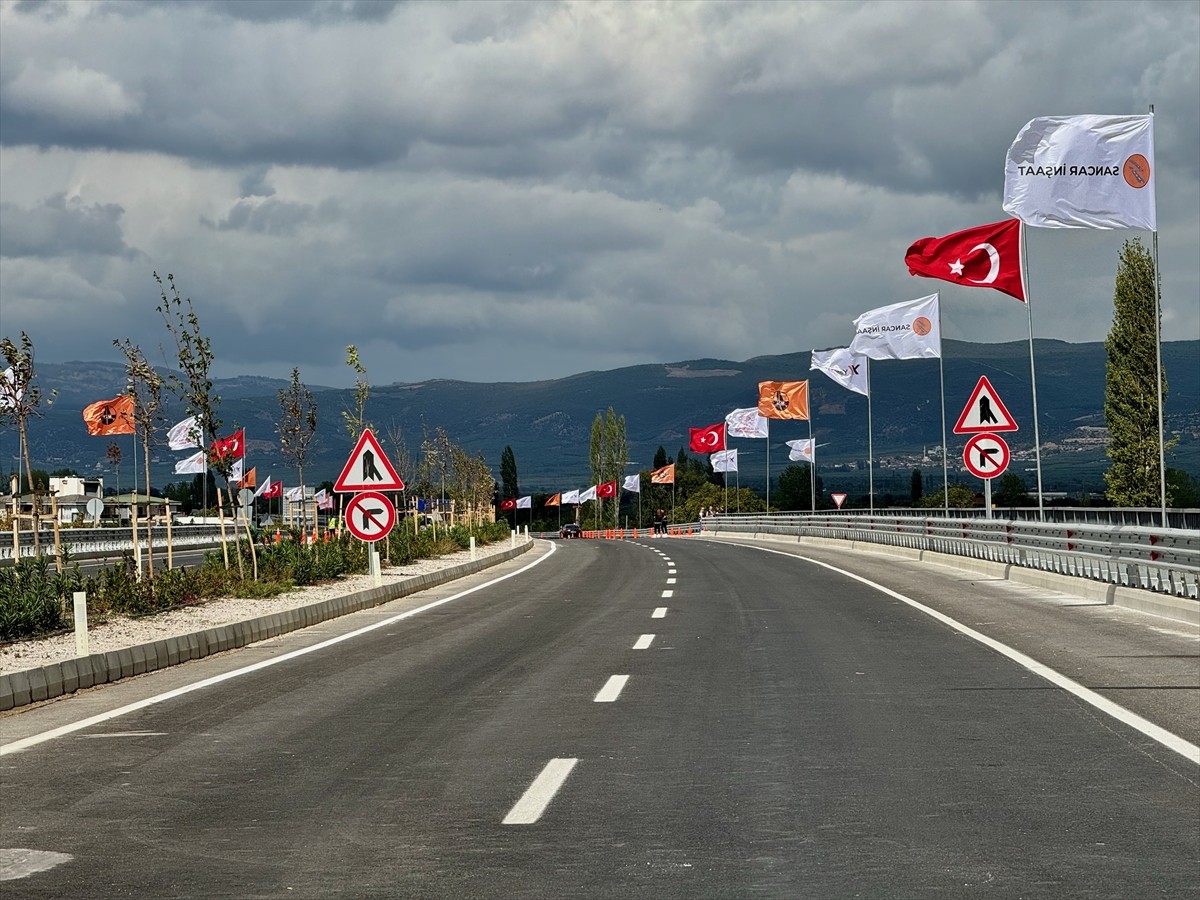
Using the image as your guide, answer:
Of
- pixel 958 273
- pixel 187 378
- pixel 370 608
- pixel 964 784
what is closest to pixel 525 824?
pixel 964 784

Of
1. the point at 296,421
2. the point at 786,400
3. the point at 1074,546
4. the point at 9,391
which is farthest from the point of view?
the point at 786,400

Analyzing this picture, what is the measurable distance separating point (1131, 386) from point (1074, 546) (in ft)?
201

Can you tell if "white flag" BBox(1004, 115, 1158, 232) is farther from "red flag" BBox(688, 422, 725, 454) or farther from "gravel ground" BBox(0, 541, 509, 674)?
"red flag" BBox(688, 422, 725, 454)

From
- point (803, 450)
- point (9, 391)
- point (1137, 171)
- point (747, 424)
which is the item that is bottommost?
point (803, 450)

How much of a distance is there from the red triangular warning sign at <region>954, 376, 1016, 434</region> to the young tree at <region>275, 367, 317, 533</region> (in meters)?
17.4

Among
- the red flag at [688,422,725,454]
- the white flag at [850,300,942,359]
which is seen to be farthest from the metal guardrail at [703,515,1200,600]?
the red flag at [688,422,725,454]

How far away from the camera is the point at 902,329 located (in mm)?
52656

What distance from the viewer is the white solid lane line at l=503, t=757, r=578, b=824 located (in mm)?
8594

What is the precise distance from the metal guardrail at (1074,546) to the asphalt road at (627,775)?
4130mm

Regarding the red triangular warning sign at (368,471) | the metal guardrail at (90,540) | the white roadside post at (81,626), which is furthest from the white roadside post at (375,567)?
the metal guardrail at (90,540)

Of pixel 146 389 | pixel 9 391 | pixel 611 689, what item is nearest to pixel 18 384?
pixel 9 391

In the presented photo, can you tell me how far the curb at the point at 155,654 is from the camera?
14.5 metres

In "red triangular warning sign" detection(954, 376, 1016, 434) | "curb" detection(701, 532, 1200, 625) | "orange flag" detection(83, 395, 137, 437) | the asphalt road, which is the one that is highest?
"orange flag" detection(83, 395, 137, 437)

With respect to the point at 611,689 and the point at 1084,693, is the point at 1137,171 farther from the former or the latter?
the point at 611,689
